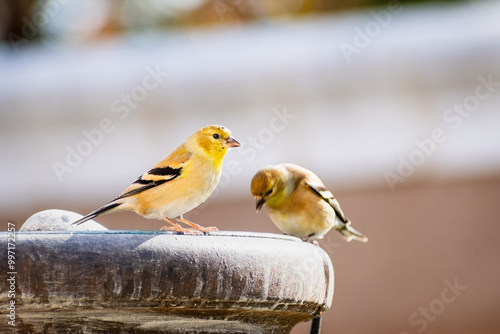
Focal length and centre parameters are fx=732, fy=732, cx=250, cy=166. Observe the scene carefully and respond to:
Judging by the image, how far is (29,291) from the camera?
223 cm

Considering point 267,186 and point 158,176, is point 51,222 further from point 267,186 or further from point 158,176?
point 267,186

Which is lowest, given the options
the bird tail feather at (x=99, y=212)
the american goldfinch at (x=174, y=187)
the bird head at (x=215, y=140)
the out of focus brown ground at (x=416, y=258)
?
the out of focus brown ground at (x=416, y=258)

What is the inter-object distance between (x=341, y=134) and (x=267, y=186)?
3593 mm

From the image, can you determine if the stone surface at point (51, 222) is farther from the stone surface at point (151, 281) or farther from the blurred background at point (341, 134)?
the blurred background at point (341, 134)

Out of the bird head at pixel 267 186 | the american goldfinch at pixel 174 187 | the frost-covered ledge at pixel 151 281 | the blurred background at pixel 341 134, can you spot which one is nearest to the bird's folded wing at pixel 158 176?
the american goldfinch at pixel 174 187

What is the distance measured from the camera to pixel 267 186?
17.0ft

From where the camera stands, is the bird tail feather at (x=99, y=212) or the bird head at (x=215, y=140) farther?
the bird head at (x=215, y=140)

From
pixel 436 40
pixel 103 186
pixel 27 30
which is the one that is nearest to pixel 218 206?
pixel 103 186

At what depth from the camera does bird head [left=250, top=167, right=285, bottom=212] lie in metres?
5.17

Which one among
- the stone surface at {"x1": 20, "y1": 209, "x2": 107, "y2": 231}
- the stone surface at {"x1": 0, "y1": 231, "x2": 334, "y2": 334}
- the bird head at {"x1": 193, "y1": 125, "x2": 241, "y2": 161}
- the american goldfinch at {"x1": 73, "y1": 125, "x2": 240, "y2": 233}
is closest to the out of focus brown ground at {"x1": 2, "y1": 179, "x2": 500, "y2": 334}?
the bird head at {"x1": 193, "y1": 125, "x2": 241, "y2": 161}

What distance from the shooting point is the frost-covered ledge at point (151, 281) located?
88.9 inches

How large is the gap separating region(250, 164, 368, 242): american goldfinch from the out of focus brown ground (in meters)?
2.85

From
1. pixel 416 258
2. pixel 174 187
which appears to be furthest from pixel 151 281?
pixel 416 258

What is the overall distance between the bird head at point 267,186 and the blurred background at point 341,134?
2751 millimetres
